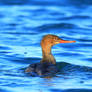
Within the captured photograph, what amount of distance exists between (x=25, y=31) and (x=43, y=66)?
24.5 feet

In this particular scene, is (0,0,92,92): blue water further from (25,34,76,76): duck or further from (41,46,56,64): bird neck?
(41,46,56,64): bird neck

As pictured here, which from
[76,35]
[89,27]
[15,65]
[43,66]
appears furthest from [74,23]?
[43,66]

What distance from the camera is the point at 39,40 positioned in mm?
16391

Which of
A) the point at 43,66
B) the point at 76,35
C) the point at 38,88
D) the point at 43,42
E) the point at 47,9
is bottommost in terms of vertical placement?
the point at 38,88

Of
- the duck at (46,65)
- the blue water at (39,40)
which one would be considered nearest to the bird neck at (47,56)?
Result: the duck at (46,65)

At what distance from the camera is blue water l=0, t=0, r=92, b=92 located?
1008 cm

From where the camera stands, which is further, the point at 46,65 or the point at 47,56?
the point at 47,56

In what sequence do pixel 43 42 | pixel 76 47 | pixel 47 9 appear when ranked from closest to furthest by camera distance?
pixel 43 42 < pixel 76 47 < pixel 47 9

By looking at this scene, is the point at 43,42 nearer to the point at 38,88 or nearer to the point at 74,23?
the point at 38,88

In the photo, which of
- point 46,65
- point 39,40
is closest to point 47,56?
point 46,65

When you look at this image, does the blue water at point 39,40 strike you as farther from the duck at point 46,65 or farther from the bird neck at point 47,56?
the bird neck at point 47,56

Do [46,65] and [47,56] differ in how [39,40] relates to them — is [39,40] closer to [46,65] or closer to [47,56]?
[47,56]

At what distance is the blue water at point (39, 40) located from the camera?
10.1 meters

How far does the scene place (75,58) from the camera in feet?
44.0
